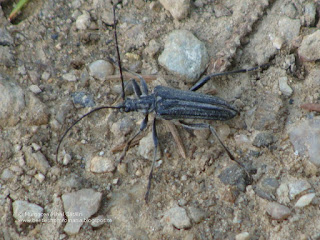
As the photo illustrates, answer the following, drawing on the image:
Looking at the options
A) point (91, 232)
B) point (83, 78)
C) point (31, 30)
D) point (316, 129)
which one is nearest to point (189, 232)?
point (91, 232)

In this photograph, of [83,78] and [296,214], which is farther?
[83,78]

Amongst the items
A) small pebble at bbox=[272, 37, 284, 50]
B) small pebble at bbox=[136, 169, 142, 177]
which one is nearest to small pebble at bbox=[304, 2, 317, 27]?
small pebble at bbox=[272, 37, 284, 50]

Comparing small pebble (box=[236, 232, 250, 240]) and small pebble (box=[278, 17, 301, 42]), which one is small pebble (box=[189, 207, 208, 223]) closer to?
small pebble (box=[236, 232, 250, 240])

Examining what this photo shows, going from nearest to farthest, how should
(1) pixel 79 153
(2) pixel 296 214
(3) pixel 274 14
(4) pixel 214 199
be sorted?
(2) pixel 296 214, (4) pixel 214 199, (1) pixel 79 153, (3) pixel 274 14

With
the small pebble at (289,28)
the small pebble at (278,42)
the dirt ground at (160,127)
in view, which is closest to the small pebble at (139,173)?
the dirt ground at (160,127)

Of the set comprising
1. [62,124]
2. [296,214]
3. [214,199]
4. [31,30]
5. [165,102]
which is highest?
[31,30]

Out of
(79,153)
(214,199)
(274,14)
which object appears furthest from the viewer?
(274,14)

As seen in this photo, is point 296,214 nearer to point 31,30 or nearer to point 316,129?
point 316,129
